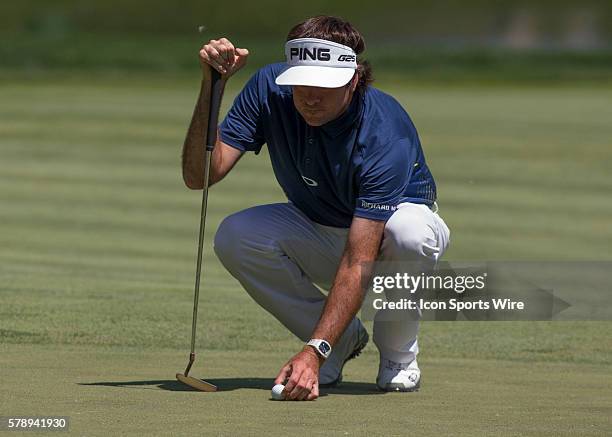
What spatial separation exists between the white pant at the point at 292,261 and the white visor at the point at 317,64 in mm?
574

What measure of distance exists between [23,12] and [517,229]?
5324 cm

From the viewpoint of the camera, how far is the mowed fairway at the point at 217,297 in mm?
4371

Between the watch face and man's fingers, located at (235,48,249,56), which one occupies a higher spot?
man's fingers, located at (235,48,249,56)

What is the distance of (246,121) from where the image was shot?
205 inches

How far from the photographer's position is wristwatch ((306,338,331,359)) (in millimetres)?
4750

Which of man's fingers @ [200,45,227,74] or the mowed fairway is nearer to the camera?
the mowed fairway

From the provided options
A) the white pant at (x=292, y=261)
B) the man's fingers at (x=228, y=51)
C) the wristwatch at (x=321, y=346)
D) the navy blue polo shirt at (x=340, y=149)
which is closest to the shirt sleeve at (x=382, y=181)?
the navy blue polo shirt at (x=340, y=149)

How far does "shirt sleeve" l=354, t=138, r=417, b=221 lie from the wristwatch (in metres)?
0.44

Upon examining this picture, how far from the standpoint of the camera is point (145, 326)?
21.0 ft

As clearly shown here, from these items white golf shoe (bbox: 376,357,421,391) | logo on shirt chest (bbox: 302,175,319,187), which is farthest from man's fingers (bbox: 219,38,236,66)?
white golf shoe (bbox: 376,357,421,391)

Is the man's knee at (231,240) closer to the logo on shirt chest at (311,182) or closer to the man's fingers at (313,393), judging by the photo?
the logo on shirt chest at (311,182)

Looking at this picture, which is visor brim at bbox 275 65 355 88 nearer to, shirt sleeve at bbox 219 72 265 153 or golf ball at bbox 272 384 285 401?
shirt sleeve at bbox 219 72 265 153

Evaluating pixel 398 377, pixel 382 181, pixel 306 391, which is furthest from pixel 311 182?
pixel 306 391

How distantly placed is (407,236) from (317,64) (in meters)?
0.67
